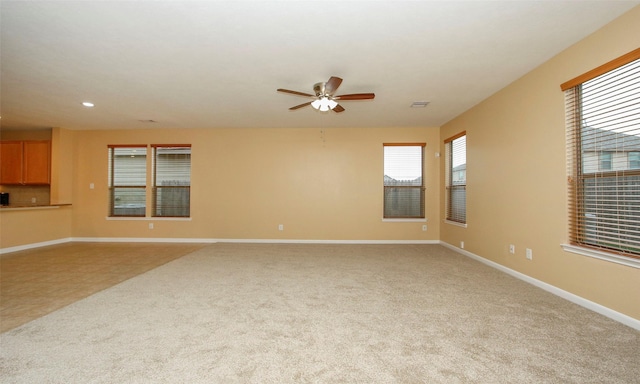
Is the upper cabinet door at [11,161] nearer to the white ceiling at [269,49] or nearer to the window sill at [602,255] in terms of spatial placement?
the white ceiling at [269,49]

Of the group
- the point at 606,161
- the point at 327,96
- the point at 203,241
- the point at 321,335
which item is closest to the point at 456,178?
the point at 606,161

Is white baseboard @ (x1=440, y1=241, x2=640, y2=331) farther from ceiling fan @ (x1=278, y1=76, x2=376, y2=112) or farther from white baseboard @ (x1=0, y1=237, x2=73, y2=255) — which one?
white baseboard @ (x1=0, y1=237, x2=73, y2=255)

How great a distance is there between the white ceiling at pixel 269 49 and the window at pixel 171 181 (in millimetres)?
1780

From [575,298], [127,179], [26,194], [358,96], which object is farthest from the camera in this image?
[127,179]

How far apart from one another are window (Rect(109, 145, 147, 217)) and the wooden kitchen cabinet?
3.93 ft

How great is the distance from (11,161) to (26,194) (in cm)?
80

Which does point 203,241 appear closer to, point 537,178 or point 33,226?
point 33,226

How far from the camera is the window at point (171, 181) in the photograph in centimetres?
632

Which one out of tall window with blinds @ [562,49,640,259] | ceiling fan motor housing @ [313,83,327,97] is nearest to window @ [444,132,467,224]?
tall window with blinds @ [562,49,640,259]

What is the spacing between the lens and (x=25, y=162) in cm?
594

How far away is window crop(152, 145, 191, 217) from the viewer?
6324 mm

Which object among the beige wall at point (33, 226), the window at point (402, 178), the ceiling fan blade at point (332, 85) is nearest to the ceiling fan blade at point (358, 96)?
the ceiling fan blade at point (332, 85)

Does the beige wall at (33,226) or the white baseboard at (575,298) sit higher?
the beige wall at (33,226)

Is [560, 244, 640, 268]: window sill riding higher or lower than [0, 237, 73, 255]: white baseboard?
higher
